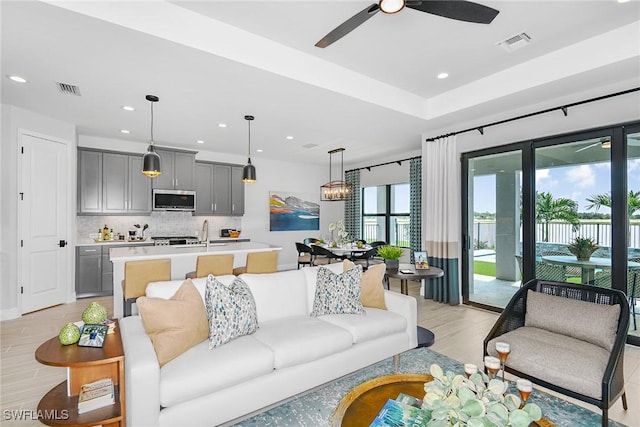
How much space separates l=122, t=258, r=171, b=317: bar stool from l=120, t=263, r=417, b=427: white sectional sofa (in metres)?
0.87

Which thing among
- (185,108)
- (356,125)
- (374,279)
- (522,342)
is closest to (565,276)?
(522,342)

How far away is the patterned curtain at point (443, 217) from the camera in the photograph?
16.5 ft

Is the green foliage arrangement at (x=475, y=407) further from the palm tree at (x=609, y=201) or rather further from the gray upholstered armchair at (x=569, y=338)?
the palm tree at (x=609, y=201)

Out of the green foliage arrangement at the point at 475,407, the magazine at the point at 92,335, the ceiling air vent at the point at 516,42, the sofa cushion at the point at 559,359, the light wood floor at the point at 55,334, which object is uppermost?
the ceiling air vent at the point at 516,42

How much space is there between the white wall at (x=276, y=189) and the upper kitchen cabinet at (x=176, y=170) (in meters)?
0.51


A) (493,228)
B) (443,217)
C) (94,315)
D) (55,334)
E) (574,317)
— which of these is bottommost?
(55,334)

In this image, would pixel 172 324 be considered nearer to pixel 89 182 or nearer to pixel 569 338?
pixel 569 338


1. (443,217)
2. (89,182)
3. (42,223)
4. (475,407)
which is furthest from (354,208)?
(475,407)

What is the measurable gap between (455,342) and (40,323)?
16.8 ft

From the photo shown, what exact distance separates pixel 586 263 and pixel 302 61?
404cm

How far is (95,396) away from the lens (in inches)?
74.2

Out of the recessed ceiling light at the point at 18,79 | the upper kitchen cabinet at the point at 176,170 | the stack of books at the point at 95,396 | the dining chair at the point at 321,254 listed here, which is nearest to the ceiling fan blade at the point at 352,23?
the stack of books at the point at 95,396

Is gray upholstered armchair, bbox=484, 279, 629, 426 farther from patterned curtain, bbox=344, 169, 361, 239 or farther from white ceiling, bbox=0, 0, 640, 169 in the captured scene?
patterned curtain, bbox=344, 169, 361, 239

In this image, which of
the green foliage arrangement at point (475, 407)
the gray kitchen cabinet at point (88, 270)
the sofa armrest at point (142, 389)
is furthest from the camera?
the gray kitchen cabinet at point (88, 270)
